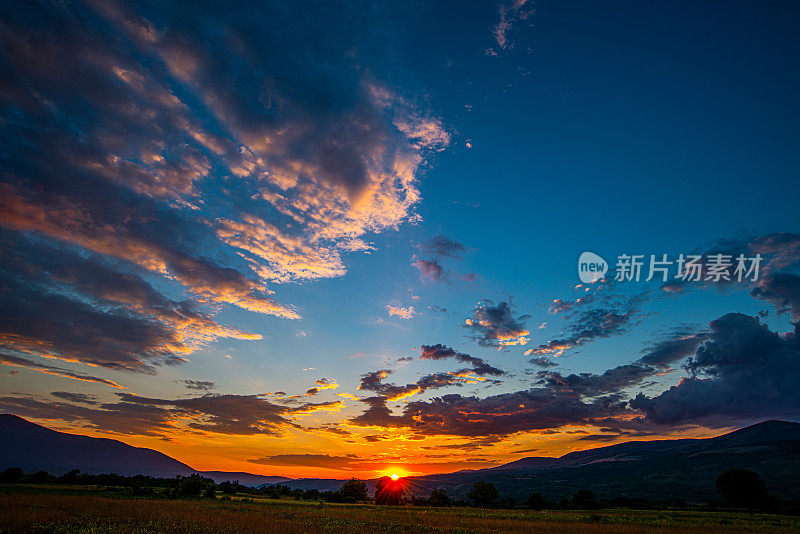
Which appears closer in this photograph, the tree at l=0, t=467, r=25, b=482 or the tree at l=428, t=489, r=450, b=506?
the tree at l=0, t=467, r=25, b=482

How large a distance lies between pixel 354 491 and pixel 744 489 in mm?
122573

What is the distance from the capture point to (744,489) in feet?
288

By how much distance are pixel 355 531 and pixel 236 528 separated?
11.0 meters

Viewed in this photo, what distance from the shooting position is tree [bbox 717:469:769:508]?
87125mm

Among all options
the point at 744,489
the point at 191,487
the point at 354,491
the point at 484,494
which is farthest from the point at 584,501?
the point at 191,487

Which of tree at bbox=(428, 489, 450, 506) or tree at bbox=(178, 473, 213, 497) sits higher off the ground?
tree at bbox=(178, 473, 213, 497)

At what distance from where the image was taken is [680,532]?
1559 inches

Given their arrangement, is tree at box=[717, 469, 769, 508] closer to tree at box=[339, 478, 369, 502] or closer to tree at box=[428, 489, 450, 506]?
tree at box=[428, 489, 450, 506]

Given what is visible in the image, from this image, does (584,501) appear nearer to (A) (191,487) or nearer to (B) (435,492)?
(B) (435,492)

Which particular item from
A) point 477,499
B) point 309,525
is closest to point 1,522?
point 309,525

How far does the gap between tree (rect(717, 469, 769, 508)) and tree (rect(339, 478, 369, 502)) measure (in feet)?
382

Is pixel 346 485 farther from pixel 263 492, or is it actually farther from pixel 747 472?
pixel 747 472

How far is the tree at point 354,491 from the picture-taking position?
141500 millimetres

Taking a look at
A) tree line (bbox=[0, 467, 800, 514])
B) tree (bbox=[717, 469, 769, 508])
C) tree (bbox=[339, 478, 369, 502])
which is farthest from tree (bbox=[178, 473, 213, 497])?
tree (bbox=[717, 469, 769, 508])
